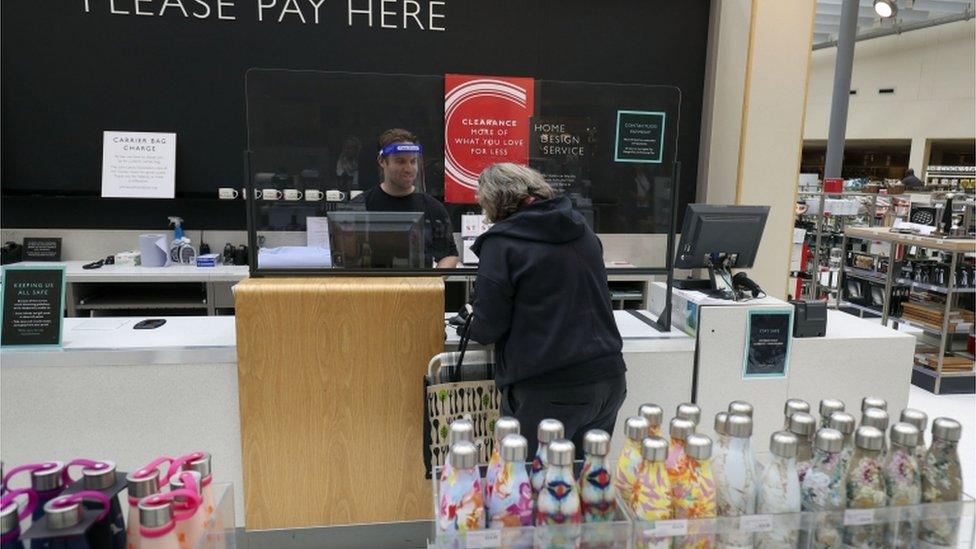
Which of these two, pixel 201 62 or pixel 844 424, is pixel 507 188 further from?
pixel 201 62

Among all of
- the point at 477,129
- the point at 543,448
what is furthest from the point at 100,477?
the point at 477,129

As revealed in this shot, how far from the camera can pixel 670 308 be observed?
2660mm

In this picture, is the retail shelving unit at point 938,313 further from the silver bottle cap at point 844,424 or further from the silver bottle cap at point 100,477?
the silver bottle cap at point 100,477

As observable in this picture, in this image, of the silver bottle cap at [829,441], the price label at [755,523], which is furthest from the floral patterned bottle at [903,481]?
the price label at [755,523]

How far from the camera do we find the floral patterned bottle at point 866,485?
3.51 ft

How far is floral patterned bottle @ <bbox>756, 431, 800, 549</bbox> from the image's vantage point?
1.07 metres

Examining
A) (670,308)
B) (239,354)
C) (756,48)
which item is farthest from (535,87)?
(756,48)

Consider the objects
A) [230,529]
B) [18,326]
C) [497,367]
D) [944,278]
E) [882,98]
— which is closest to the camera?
[230,529]

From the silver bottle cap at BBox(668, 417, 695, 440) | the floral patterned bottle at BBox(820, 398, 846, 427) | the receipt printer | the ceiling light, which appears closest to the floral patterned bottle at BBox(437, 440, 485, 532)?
the silver bottle cap at BBox(668, 417, 695, 440)

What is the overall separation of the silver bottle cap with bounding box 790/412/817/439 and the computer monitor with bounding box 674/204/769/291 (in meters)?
1.54

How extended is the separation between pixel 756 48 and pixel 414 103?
2.99 m

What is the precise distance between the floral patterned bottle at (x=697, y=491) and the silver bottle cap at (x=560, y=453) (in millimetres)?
201

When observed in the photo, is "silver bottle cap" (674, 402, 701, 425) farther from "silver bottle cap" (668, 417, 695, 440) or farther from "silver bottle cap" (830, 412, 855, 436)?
"silver bottle cap" (830, 412, 855, 436)

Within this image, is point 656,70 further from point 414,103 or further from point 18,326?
point 18,326
